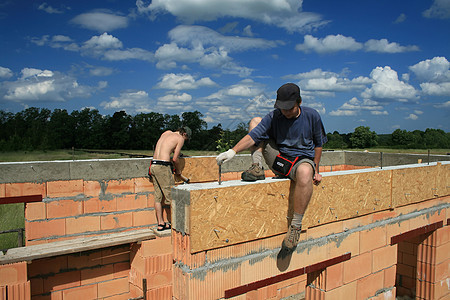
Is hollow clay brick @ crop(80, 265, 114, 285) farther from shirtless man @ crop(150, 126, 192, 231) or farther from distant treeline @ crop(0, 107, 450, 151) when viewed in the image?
distant treeline @ crop(0, 107, 450, 151)

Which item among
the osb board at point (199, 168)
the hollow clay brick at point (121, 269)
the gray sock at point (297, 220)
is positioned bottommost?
the hollow clay brick at point (121, 269)

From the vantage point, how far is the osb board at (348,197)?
3.24 meters

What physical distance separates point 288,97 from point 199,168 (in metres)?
3.38

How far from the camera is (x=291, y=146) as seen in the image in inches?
129

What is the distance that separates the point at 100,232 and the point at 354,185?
159 inches

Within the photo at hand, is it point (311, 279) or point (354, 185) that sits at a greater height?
point (354, 185)

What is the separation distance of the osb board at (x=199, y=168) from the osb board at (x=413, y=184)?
3181mm

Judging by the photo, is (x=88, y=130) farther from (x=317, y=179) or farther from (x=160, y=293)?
(x=317, y=179)

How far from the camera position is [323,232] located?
3.43m

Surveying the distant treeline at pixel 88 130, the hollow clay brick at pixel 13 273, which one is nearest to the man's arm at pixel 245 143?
the hollow clay brick at pixel 13 273

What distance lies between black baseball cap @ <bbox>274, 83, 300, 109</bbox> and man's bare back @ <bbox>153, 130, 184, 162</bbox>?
2820 millimetres

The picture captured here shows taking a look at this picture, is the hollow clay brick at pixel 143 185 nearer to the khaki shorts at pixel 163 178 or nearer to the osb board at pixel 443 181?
the khaki shorts at pixel 163 178

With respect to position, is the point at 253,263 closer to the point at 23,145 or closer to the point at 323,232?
the point at 323,232

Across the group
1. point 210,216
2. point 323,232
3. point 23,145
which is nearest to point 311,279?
point 323,232
